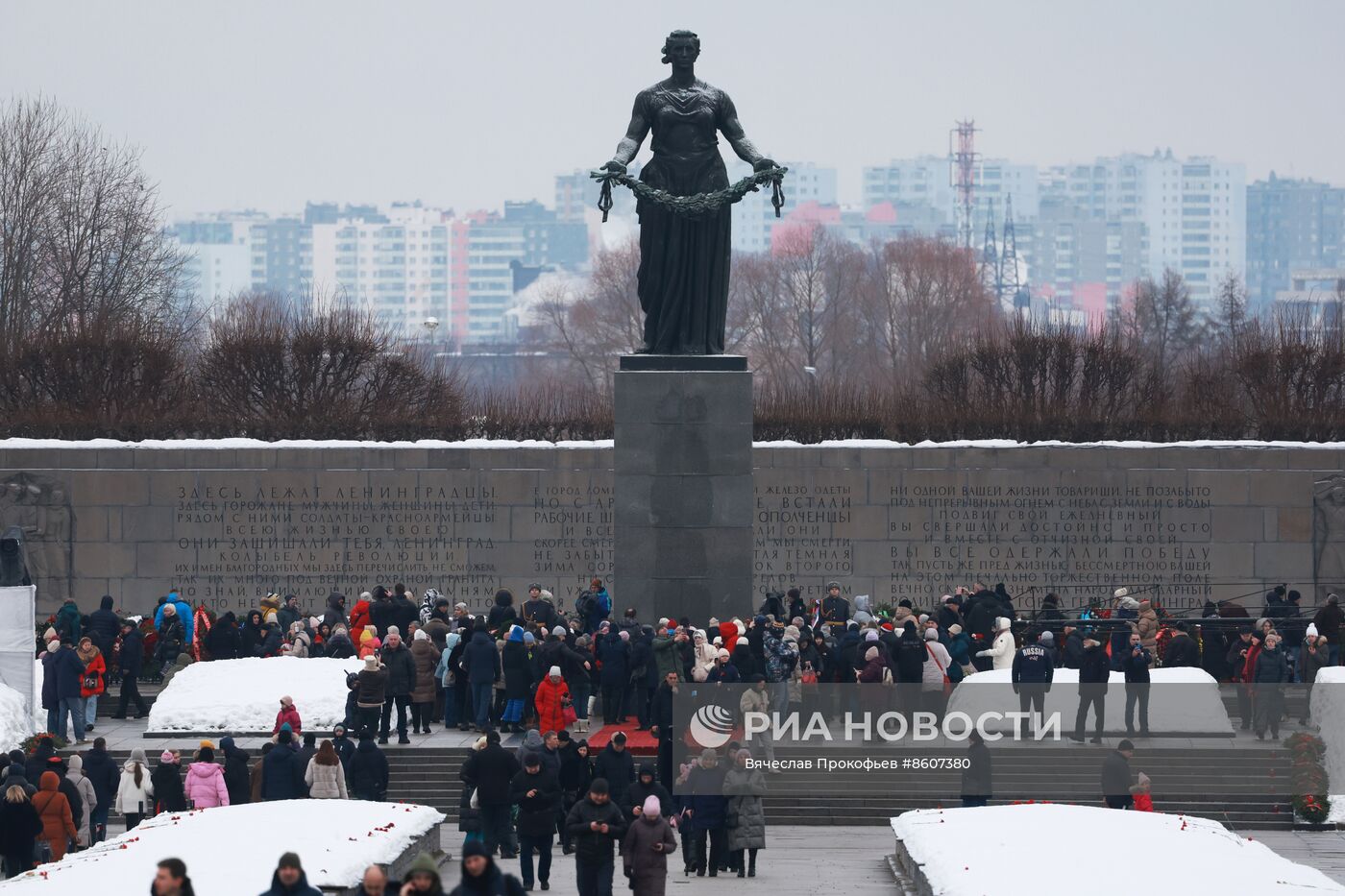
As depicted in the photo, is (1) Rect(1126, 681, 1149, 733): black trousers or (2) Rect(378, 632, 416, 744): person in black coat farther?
(1) Rect(1126, 681, 1149, 733): black trousers

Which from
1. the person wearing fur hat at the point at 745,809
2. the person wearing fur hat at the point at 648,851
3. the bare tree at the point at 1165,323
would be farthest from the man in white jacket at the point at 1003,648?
the bare tree at the point at 1165,323

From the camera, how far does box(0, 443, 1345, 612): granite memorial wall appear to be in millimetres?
33344

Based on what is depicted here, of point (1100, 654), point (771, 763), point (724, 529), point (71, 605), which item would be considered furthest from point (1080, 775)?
point (71, 605)

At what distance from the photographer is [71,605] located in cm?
2778

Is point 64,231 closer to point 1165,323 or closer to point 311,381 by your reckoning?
point 311,381

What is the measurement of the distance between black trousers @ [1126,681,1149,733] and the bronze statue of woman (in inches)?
227

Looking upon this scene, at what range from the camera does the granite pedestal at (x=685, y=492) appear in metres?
26.0

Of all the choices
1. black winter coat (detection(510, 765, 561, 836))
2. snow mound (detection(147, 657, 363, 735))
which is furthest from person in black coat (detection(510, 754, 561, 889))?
snow mound (detection(147, 657, 363, 735))

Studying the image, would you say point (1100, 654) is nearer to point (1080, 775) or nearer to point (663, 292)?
point (1080, 775)

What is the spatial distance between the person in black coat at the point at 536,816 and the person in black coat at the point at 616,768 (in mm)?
551

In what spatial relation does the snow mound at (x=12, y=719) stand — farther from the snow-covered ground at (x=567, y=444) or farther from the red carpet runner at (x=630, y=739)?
the snow-covered ground at (x=567, y=444)

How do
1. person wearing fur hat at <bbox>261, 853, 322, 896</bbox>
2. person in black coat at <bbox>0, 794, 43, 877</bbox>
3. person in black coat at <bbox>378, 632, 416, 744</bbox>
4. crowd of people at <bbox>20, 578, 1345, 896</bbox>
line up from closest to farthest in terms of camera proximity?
person wearing fur hat at <bbox>261, 853, 322, 896</bbox> < person in black coat at <bbox>0, 794, 43, 877</bbox> < crowd of people at <bbox>20, 578, 1345, 896</bbox> < person in black coat at <bbox>378, 632, 416, 744</bbox>

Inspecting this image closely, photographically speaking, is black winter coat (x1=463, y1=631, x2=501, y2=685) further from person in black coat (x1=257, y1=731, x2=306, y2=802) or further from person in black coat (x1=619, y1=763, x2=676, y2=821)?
person in black coat (x1=619, y1=763, x2=676, y2=821)

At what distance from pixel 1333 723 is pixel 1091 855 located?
7019 mm
